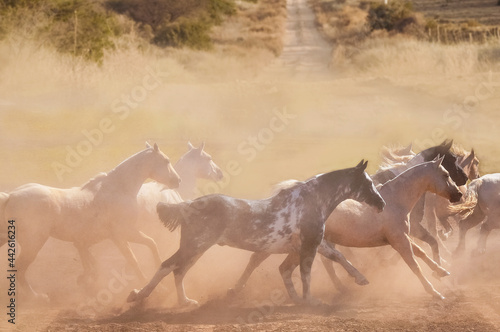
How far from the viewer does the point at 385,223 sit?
496 inches

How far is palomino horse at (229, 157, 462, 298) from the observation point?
12.5 metres

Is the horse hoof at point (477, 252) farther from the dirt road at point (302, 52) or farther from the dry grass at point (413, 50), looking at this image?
the dirt road at point (302, 52)

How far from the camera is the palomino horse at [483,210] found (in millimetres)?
15156

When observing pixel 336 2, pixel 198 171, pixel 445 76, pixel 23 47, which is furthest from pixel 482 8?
pixel 198 171

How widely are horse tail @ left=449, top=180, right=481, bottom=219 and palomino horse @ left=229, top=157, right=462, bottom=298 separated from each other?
6.01 feet

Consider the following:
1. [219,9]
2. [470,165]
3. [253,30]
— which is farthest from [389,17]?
[470,165]

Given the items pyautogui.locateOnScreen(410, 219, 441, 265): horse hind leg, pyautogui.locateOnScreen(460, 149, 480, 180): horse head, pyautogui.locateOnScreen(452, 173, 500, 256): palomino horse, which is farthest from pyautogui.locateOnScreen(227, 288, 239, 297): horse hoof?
pyautogui.locateOnScreen(460, 149, 480, 180): horse head

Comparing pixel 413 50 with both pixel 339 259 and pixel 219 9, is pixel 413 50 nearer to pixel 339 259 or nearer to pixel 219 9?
pixel 219 9

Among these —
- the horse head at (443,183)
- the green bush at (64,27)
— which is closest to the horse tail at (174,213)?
the horse head at (443,183)

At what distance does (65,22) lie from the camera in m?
43.7

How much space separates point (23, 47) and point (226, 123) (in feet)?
40.1

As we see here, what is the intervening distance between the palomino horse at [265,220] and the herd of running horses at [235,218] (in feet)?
0.04

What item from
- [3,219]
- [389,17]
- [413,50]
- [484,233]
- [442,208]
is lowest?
[389,17]

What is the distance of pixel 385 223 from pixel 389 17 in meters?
44.1
